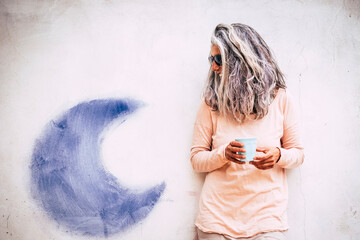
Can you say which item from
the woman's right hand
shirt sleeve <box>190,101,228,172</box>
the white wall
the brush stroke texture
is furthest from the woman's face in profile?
the brush stroke texture

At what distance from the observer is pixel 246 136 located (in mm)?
1700

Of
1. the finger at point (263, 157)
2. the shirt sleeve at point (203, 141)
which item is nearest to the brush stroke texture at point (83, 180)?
the shirt sleeve at point (203, 141)

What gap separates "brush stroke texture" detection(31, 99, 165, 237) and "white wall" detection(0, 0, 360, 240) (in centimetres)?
7

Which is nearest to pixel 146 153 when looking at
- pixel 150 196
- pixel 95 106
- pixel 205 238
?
pixel 150 196

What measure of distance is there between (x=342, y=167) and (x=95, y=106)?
178 cm

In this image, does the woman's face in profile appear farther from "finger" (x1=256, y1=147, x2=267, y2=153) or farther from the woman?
"finger" (x1=256, y1=147, x2=267, y2=153)

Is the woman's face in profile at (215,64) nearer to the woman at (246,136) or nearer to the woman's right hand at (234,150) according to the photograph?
the woman at (246,136)

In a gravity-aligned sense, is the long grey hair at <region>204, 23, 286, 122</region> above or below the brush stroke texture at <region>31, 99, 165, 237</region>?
above

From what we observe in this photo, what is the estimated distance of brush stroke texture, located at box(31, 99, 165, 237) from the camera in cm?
203

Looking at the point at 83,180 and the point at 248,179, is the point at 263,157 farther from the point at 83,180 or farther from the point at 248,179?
the point at 83,180

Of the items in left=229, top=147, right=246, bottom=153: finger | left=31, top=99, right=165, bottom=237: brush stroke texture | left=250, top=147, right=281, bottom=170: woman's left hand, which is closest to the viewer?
left=229, top=147, right=246, bottom=153: finger

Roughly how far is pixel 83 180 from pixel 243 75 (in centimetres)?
127

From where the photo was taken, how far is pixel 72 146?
2.05 m

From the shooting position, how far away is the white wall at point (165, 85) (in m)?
2.05
